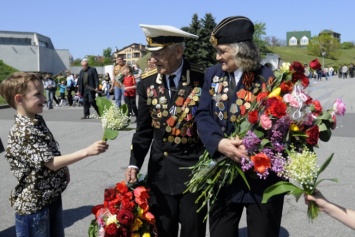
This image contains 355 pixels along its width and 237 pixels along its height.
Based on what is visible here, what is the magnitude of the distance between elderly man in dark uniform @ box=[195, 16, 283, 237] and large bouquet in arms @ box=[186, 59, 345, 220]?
0.07 meters

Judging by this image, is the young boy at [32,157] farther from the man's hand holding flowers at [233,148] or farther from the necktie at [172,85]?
the man's hand holding flowers at [233,148]

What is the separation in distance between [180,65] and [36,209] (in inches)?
53.2

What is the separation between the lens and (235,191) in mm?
2537

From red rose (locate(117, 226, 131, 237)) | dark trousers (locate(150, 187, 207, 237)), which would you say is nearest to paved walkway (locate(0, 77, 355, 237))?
dark trousers (locate(150, 187, 207, 237))

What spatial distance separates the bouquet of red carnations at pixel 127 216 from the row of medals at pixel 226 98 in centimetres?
83

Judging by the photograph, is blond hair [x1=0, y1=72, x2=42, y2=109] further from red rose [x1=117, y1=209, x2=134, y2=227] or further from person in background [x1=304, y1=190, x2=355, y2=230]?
person in background [x1=304, y1=190, x2=355, y2=230]

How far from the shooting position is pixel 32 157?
265cm

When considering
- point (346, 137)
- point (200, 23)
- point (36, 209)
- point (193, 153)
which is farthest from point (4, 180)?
point (200, 23)

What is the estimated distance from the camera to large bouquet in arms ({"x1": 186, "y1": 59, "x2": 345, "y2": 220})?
2174mm

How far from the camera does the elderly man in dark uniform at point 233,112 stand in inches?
97.4

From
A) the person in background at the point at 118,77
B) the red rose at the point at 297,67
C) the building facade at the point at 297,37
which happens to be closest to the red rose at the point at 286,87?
the red rose at the point at 297,67

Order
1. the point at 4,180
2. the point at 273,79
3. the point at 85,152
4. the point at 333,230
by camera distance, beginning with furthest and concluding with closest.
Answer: the point at 4,180 < the point at 333,230 < the point at 85,152 < the point at 273,79

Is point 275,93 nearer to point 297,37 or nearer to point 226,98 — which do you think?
point 226,98

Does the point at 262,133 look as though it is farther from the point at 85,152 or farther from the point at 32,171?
the point at 32,171
